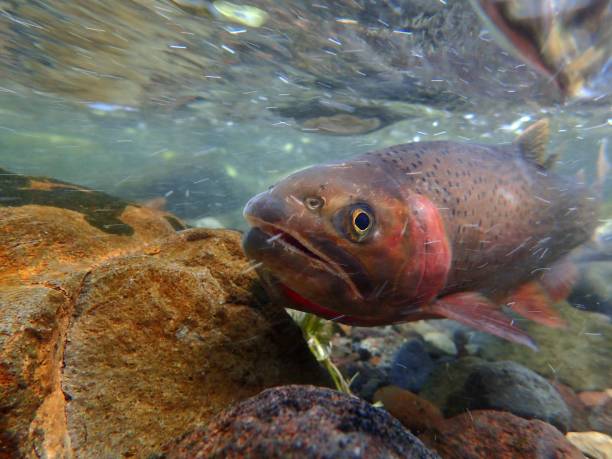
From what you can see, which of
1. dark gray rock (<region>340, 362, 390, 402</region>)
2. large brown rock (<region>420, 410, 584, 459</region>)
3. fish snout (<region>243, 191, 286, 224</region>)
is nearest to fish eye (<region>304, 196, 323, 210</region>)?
fish snout (<region>243, 191, 286, 224</region>)

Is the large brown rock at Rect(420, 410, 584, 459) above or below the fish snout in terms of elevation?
below

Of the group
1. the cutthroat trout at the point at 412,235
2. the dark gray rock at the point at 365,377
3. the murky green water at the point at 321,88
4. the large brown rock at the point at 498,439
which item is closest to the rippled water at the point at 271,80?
the murky green water at the point at 321,88

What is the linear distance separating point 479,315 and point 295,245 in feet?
4.92

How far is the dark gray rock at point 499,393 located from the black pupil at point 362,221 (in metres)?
2.31

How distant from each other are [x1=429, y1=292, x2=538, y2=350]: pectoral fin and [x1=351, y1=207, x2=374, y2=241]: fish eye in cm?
93

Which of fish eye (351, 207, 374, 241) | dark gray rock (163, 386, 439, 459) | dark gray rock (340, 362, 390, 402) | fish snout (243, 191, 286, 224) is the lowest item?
dark gray rock (340, 362, 390, 402)

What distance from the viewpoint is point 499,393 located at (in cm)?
350

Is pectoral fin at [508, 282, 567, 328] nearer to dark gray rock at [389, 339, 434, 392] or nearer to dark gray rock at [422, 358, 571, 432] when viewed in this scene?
dark gray rock at [422, 358, 571, 432]

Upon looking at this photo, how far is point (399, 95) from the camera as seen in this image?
13719 millimetres

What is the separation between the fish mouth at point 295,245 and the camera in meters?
2.15

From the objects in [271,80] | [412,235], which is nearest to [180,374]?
[412,235]

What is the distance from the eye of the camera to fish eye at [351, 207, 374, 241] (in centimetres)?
230

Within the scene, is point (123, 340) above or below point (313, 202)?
below

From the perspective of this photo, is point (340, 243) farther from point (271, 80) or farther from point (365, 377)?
point (271, 80)
